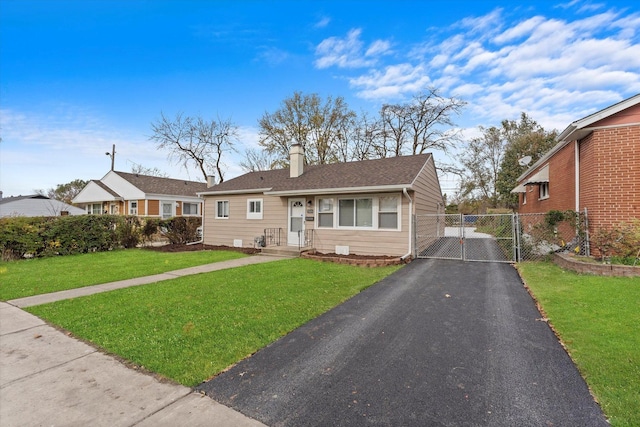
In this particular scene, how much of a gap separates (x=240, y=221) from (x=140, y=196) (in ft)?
40.1

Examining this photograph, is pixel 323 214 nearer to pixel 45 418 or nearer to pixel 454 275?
pixel 454 275

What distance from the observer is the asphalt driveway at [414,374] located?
93.9 inches

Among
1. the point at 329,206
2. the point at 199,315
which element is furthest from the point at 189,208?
the point at 199,315

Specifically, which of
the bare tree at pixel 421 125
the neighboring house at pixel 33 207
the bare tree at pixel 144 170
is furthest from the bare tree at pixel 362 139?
the neighboring house at pixel 33 207

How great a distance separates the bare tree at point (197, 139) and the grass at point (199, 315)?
82.4 ft

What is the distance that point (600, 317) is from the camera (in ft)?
14.4

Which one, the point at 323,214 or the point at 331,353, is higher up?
the point at 323,214

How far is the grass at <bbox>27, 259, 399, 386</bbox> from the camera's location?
3.37 meters

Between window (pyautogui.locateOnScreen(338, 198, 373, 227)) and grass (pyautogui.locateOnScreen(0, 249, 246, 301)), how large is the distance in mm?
4449

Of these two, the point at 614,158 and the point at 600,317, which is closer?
the point at 600,317

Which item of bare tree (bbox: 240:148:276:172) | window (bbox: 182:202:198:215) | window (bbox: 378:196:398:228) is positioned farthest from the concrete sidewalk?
bare tree (bbox: 240:148:276:172)

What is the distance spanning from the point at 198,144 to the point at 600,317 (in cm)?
3154

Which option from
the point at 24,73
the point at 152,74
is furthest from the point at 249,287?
the point at 24,73

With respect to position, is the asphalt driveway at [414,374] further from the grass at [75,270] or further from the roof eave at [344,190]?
the grass at [75,270]
